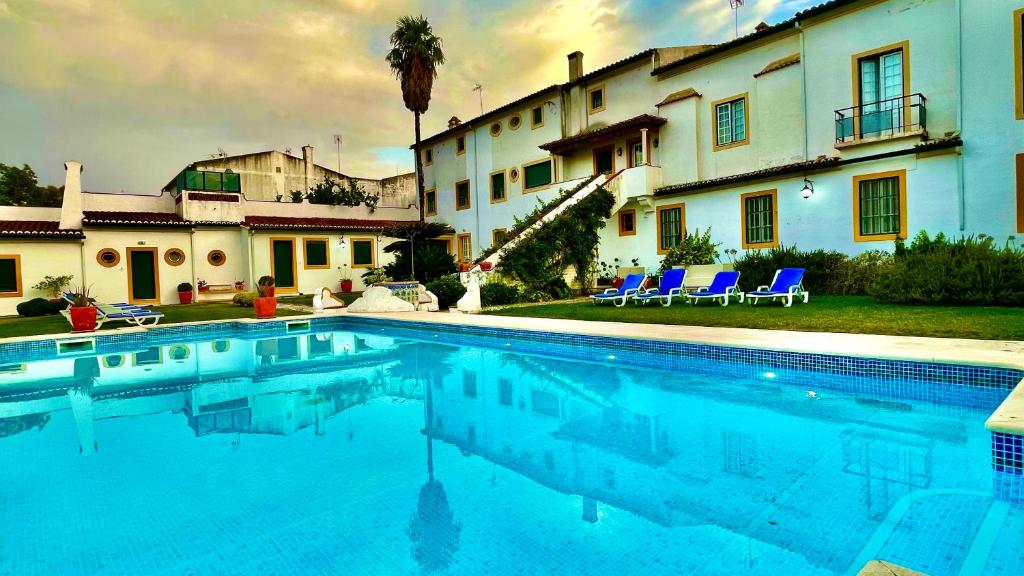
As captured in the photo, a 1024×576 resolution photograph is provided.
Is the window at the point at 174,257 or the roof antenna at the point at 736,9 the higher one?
the roof antenna at the point at 736,9

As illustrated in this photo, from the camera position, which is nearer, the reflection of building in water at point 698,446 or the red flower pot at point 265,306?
the reflection of building in water at point 698,446

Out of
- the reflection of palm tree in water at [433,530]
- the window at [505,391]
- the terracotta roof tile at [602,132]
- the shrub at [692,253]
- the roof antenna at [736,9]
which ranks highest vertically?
the roof antenna at [736,9]

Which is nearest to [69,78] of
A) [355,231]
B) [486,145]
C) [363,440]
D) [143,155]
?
[143,155]

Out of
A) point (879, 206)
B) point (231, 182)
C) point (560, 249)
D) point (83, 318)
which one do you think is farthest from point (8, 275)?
point (879, 206)

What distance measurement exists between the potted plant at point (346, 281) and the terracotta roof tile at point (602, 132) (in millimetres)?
10189

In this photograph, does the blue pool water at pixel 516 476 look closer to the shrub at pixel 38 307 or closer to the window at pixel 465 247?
the shrub at pixel 38 307

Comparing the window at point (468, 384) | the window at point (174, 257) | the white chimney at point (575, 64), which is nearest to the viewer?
the window at point (468, 384)

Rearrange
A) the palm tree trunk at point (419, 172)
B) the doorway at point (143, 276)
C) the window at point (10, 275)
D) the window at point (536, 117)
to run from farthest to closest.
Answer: the palm tree trunk at point (419, 172), the window at point (536, 117), the doorway at point (143, 276), the window at point (10, 275)

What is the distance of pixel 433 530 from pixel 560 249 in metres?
14.9

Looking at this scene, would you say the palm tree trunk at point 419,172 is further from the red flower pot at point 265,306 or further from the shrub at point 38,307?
the shrub at point 38,307

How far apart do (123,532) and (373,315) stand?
11363 millimetres

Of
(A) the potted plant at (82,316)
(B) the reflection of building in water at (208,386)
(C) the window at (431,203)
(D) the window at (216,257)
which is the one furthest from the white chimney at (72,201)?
(C) the window at (431,203)

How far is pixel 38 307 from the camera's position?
17828 mm

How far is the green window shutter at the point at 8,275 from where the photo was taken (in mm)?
18516
